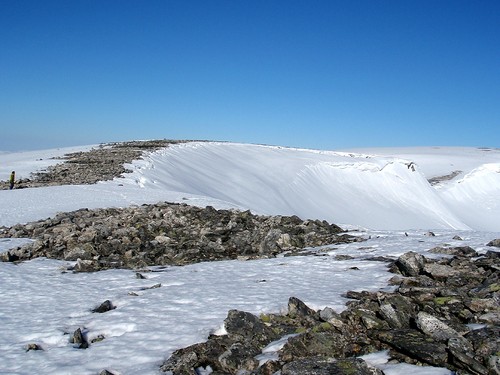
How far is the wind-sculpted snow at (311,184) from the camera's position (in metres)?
27.8

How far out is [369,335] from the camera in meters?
4.83

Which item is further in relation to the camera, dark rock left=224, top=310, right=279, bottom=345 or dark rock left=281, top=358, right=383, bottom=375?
dark rock left=224, top=310, right=279, bottom=345

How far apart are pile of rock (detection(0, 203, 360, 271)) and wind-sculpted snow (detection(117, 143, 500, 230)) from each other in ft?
30.2

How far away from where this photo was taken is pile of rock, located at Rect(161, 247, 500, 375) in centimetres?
409

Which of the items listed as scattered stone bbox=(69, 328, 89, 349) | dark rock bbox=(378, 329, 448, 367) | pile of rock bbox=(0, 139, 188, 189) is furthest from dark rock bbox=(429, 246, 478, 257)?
pile of rock bbox=(0, 139, 188, 189)

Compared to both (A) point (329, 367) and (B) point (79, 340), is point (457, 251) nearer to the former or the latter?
(A) point (329, 367)

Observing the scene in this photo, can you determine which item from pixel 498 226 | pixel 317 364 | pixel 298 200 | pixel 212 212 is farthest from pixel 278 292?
pixel 498 226

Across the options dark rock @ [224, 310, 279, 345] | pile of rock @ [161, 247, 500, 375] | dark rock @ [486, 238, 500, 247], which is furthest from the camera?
dark rock @ [486, 238, 500, 247]

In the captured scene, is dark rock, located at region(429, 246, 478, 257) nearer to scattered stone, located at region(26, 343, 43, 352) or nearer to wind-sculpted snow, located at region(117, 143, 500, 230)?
scattered stone, located at region(26, 343, 43, 352)

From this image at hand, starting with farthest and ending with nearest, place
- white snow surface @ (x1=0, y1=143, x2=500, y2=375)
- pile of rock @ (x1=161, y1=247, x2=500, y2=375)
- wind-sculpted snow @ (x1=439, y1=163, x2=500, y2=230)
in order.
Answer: wind-sculpted snow @ (x1=439, y1=163, x2=500, y2=230)
white snow surface @ (x1=0, y1=143, x2=500, y2=375)
pile of rock @ (x1=161, y1=247, x2=500, y2=375)

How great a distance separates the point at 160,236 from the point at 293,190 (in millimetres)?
26512

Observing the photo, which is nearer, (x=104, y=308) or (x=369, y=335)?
(x=369, y=335)

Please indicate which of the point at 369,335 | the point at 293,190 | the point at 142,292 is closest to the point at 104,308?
the point at 142,292

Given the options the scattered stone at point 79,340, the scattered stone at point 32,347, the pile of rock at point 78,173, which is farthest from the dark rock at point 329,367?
the pile of rock at point 78,173
